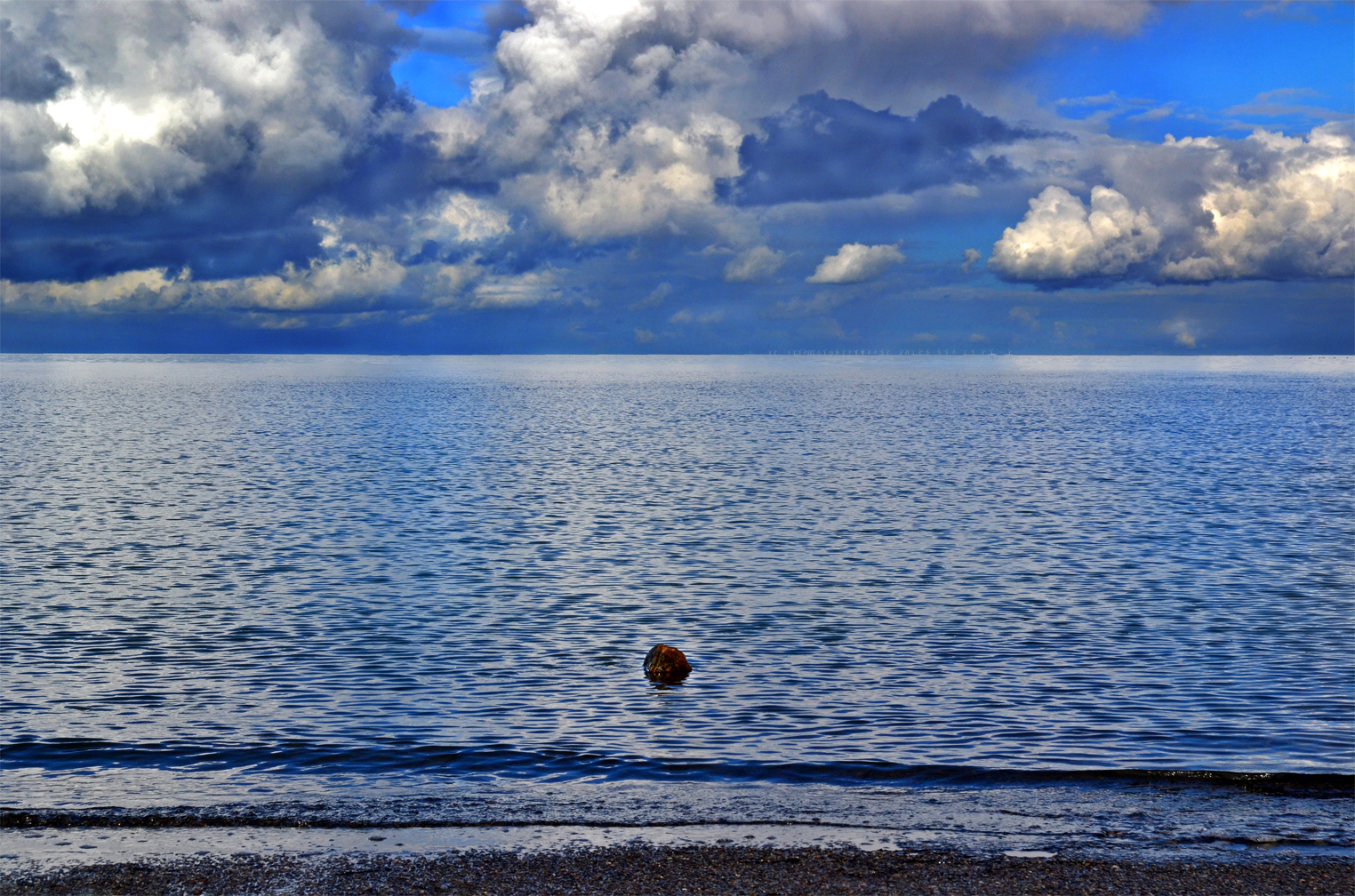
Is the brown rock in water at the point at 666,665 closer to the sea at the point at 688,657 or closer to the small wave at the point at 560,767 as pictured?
the sea at the point at 688,657

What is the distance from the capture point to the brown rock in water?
892 inches

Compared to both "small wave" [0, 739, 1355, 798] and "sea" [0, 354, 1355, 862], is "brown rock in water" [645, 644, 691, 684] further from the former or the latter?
"small wave" [0, 739, 1355, 798]

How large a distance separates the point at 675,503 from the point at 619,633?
2415cm

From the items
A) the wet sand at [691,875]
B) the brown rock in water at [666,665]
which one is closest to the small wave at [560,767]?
the wet sand at [691,875]

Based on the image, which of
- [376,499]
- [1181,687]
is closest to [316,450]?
[376,499]

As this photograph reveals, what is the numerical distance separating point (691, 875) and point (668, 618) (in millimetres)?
15607

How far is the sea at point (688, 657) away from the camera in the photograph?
15461 millimetres

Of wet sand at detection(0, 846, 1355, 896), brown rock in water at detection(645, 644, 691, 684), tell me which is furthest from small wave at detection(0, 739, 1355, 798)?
brown rock in water at detection(645, 644, 691, 684)

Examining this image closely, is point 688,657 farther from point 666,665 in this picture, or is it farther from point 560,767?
point 560,767

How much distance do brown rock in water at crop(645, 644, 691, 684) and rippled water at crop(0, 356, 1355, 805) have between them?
0.57m

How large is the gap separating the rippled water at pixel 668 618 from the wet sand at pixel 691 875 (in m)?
3.61

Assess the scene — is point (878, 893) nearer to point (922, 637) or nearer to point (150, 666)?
point (922, 637)

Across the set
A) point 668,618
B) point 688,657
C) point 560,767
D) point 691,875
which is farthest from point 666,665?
point 691,875

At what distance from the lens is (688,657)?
969 inches
